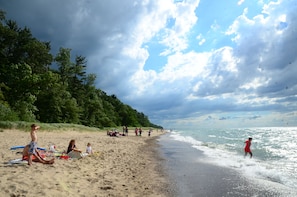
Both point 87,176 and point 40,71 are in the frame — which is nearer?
point 87,176

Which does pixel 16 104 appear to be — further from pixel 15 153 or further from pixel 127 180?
pixel 127 180

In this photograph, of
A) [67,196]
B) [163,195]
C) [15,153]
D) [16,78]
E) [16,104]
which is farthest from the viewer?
[16,78]

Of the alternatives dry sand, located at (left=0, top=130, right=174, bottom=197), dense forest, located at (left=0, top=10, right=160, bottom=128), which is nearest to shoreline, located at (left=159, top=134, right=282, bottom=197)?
dry sand, located at (left=0, top=130, right=174, bottom=197)

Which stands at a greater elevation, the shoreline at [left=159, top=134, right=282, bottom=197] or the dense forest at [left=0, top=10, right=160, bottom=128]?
the dense forest at [left=0, top=10, right=160, bottom=128]

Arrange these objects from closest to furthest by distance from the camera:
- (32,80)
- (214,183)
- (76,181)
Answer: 1. (76,181)
2. (214,183)
3. (32,80)

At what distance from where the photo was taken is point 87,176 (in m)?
10.5

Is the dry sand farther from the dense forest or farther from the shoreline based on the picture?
the dense forest

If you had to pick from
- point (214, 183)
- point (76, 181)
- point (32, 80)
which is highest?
point (32, 80)

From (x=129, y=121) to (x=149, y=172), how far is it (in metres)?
112

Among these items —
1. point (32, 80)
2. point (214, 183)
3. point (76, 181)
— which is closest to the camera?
point (76, 181)

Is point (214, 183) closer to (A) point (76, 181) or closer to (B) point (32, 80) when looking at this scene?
(A) point (76, 181)

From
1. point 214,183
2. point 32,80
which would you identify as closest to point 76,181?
point 214,183

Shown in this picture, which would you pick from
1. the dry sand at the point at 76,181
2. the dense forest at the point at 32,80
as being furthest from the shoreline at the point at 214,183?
the dense forest at the point at 32,80

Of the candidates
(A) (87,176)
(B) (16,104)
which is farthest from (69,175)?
(B) (16,104)
